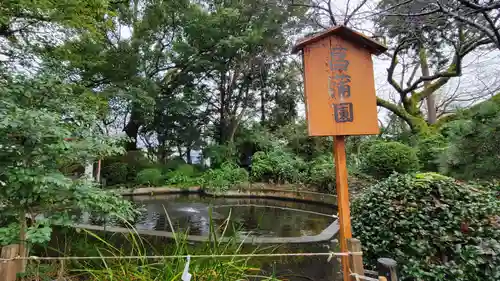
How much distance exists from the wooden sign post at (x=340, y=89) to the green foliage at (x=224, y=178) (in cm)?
690

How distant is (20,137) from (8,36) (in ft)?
16.6

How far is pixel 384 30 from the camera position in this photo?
25.3ft

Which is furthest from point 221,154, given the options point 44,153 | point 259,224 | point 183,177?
point 44,153

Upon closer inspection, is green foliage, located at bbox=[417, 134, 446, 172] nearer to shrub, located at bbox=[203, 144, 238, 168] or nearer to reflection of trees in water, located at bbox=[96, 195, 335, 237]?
reflection of trees in water, located at bbox=[96, 195, 335, 237]

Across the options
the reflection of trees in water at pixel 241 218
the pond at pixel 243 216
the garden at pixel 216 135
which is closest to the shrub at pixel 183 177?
the garden at pixel 216 135

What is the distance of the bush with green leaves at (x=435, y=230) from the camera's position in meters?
1.68

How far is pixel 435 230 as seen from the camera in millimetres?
1857

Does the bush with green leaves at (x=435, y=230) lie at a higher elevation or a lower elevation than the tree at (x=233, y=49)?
lower

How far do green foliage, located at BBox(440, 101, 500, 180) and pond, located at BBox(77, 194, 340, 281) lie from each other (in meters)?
2.28

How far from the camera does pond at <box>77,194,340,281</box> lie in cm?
281

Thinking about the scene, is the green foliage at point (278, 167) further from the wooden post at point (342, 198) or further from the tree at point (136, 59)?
the wooden post at point (342, 198)

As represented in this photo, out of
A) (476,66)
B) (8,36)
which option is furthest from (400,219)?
(476,66)

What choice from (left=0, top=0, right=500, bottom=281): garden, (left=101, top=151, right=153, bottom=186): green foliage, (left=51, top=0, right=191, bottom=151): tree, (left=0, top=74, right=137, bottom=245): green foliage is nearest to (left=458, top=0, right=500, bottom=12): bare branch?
(left=0, top=0, right=500, bottom=281): garden

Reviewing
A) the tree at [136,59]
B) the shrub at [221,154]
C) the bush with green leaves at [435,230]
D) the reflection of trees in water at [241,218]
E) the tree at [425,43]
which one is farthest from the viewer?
the shrub at [221,154]
